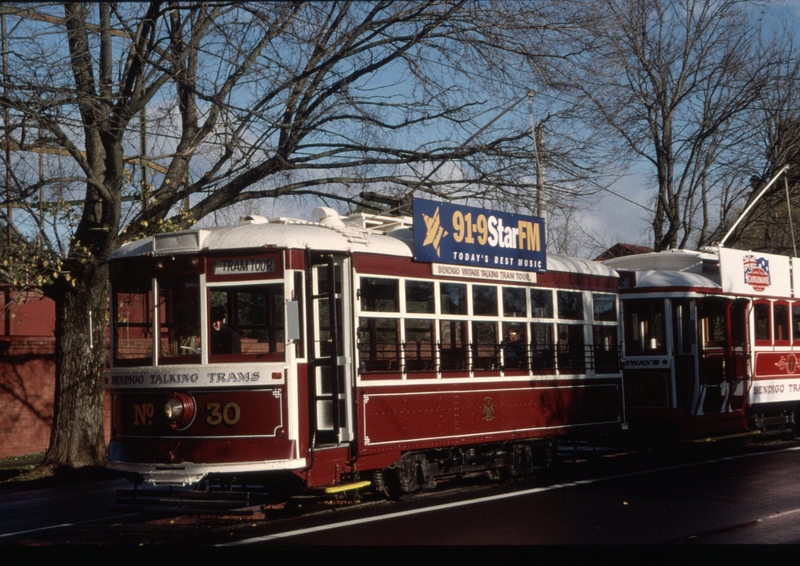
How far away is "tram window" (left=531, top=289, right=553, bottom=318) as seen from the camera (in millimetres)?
14367

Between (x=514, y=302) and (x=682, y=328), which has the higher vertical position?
(x=514, y=302)

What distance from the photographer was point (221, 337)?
36.0ft

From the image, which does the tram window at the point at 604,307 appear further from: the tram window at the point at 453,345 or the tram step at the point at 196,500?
the tram step at the point at 196,500

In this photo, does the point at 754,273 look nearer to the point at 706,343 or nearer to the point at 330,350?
the point at 706,343

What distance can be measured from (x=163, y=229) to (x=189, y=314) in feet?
19.8

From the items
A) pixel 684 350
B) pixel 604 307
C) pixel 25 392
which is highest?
pixel 604 307

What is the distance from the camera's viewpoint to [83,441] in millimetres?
17484

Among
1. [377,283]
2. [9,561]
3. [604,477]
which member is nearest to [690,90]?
[604,477]

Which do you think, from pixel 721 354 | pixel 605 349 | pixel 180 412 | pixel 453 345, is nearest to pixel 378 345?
pixel 453 345

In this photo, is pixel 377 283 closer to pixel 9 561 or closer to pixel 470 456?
pixel 470 456

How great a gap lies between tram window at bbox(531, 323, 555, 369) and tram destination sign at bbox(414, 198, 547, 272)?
0.82 meters

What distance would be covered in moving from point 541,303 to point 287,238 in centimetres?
478

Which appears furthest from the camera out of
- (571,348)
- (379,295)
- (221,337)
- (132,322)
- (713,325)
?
(713,325)

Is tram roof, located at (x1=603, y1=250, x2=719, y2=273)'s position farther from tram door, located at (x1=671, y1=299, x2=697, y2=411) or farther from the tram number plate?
the tram number plate
